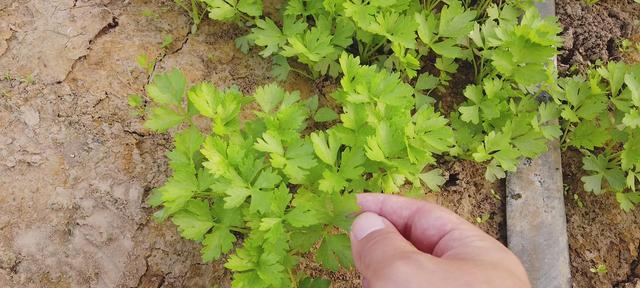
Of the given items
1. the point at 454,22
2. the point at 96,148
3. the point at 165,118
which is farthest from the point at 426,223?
the point at 96,148

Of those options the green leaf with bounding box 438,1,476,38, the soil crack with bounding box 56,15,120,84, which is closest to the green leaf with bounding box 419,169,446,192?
the green leaf with bounding box 438,1,476,38

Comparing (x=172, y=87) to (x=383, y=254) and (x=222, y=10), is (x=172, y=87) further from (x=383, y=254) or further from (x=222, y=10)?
(x=383, y=254)

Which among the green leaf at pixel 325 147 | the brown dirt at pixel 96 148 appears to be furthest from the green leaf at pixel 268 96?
the brown dirt at pixel 96 148

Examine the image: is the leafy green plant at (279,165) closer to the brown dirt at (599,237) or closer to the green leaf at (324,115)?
the green leaf at (324,115)

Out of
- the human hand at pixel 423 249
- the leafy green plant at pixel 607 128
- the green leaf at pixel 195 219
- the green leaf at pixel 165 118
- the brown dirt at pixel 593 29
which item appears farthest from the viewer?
the brown dirt at pixel 593 29

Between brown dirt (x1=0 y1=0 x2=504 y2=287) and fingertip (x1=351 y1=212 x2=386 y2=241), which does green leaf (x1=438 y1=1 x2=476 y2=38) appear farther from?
fingertip (x1=351 y1=212 x2=386 y2=241)

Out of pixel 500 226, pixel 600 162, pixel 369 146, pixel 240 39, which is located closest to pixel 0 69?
pixel 240 39

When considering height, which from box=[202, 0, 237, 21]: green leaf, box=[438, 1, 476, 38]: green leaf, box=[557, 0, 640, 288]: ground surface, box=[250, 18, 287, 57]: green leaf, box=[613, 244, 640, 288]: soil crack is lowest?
box=[613, 244, 640, 288]: soil crack
